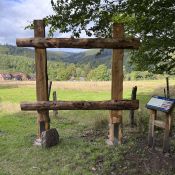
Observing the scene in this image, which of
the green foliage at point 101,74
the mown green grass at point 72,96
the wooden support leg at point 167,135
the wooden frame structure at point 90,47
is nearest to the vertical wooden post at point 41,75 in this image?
the wooden frame structure at point 90,47

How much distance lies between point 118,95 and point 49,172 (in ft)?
10.2

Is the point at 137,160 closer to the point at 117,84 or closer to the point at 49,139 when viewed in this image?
the point at 117,84

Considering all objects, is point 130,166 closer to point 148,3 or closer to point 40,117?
point 40,117

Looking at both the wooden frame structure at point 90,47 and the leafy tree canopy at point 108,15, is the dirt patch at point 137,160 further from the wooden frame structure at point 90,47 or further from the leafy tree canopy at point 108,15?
the leafy tree canopy at point 108,15

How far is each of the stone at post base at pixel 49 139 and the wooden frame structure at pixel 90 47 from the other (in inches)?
20.2

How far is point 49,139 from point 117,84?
2388mm

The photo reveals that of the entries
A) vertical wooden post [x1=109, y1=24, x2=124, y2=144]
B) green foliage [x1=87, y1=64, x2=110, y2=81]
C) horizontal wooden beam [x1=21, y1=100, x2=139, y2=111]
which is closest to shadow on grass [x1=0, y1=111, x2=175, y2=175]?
vertical wooden post [x1=109, y1=24, x2=124, y2=144]

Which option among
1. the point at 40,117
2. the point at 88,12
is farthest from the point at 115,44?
the point at 40,117

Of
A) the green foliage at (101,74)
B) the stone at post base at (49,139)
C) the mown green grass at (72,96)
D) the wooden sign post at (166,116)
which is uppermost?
the wooden sign post at (166,116)

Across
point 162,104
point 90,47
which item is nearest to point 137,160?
point 162,104

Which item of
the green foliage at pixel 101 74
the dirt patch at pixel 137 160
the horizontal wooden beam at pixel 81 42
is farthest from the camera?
the green foliage at pixel 101 74

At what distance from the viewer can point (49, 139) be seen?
34.3 feet

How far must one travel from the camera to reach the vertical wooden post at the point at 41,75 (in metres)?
10.4

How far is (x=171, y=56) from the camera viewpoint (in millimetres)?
14648
